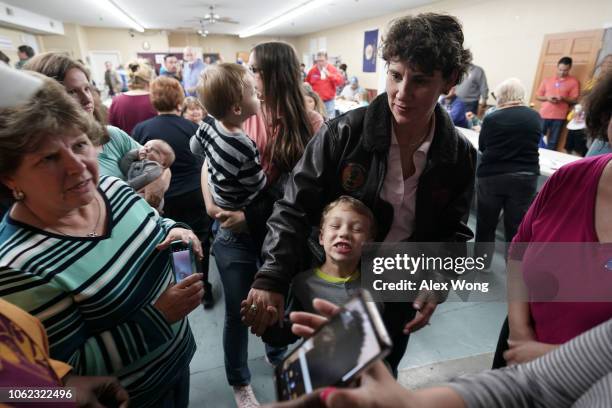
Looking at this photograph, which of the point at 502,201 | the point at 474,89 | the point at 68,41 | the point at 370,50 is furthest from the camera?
the point at 68,41

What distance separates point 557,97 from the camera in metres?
5.54

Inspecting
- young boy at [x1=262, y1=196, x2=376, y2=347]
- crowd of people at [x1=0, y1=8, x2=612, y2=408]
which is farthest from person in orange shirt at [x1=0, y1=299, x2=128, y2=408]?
young boy at [x1=262, y1=196, x2=376, y2=347]

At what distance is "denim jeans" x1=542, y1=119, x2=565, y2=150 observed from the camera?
5664 mm

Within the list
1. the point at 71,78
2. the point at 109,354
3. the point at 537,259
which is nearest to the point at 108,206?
the point at 109,354

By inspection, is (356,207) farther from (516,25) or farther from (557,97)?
(516,25)

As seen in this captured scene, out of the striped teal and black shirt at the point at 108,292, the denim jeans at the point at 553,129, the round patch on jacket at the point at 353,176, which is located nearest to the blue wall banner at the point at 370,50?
the denim jeans at the point at 553,129

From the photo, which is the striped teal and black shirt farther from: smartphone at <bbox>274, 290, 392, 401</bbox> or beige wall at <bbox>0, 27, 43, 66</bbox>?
beige wall at <bbox>0, 27, 43, 66</bbox>

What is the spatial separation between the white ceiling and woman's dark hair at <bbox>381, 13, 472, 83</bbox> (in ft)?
28.5

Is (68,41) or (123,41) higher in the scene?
(123,41)

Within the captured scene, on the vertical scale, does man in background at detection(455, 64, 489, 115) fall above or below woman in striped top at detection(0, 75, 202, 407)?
above

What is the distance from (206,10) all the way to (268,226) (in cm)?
1150

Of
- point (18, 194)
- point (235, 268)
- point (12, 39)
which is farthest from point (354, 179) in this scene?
point (12, 39)

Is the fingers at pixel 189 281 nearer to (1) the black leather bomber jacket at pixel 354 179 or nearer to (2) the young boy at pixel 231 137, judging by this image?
(1) the black leather bomber jacket at pixel 354 179

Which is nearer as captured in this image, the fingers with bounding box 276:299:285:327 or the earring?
the earring
